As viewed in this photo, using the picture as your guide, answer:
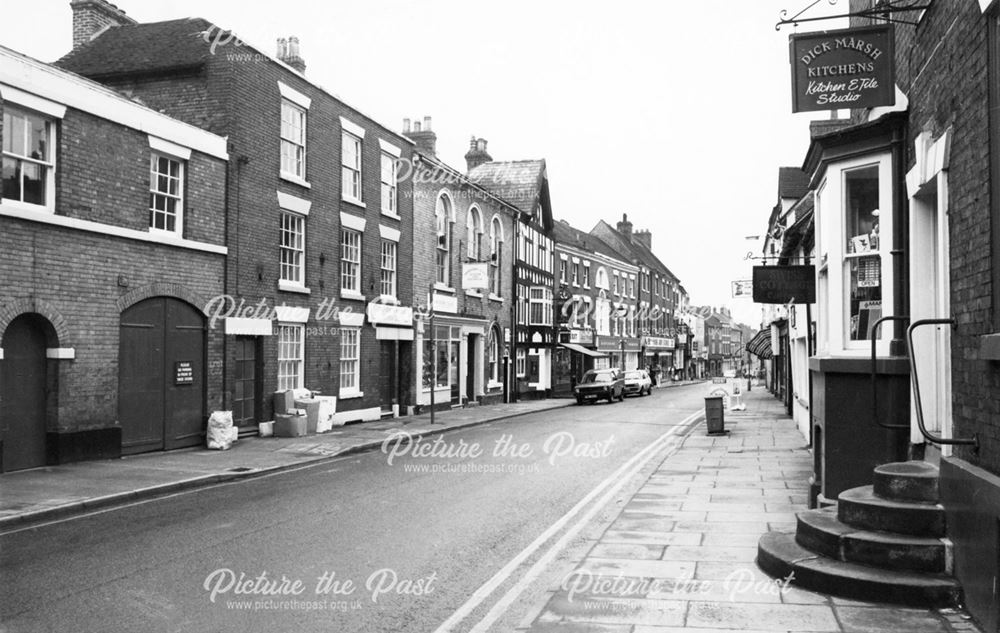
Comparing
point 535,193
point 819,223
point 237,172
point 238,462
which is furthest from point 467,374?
point 819,223

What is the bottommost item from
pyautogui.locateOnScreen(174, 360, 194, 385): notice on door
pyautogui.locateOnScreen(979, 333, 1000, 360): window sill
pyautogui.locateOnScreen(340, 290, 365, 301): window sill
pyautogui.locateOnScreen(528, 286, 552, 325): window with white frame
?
pyautogui.locateOnScreen(174, 360, 194, 385): notice on door

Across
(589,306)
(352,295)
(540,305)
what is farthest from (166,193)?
(589,306)

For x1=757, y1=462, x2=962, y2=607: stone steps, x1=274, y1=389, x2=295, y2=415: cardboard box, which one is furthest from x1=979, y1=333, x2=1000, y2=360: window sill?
x1=274, y1=389, x2=295, y2=415: cardboard box

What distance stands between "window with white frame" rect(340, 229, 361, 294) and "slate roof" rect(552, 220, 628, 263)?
2466cm

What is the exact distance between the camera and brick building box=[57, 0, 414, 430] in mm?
19172

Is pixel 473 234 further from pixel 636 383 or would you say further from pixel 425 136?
pixel 636 383

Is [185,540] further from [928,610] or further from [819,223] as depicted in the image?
[819,223]

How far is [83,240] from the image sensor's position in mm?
14734

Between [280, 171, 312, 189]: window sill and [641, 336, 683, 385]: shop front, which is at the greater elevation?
[280, 171, 312, 189]: window sill

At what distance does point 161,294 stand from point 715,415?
1364cm

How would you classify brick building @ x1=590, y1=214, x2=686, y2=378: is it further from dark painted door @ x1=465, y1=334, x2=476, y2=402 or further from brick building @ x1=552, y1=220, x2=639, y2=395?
dark painted door @ x1=465, y1=334, x2=476, y2=402

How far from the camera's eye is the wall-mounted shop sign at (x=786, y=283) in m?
12.3

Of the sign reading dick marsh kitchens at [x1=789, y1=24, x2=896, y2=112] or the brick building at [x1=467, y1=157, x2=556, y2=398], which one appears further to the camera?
the brick building at [x1=467, y1=157, x2=556, y2=398]

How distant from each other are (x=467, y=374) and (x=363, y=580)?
2734 cm
